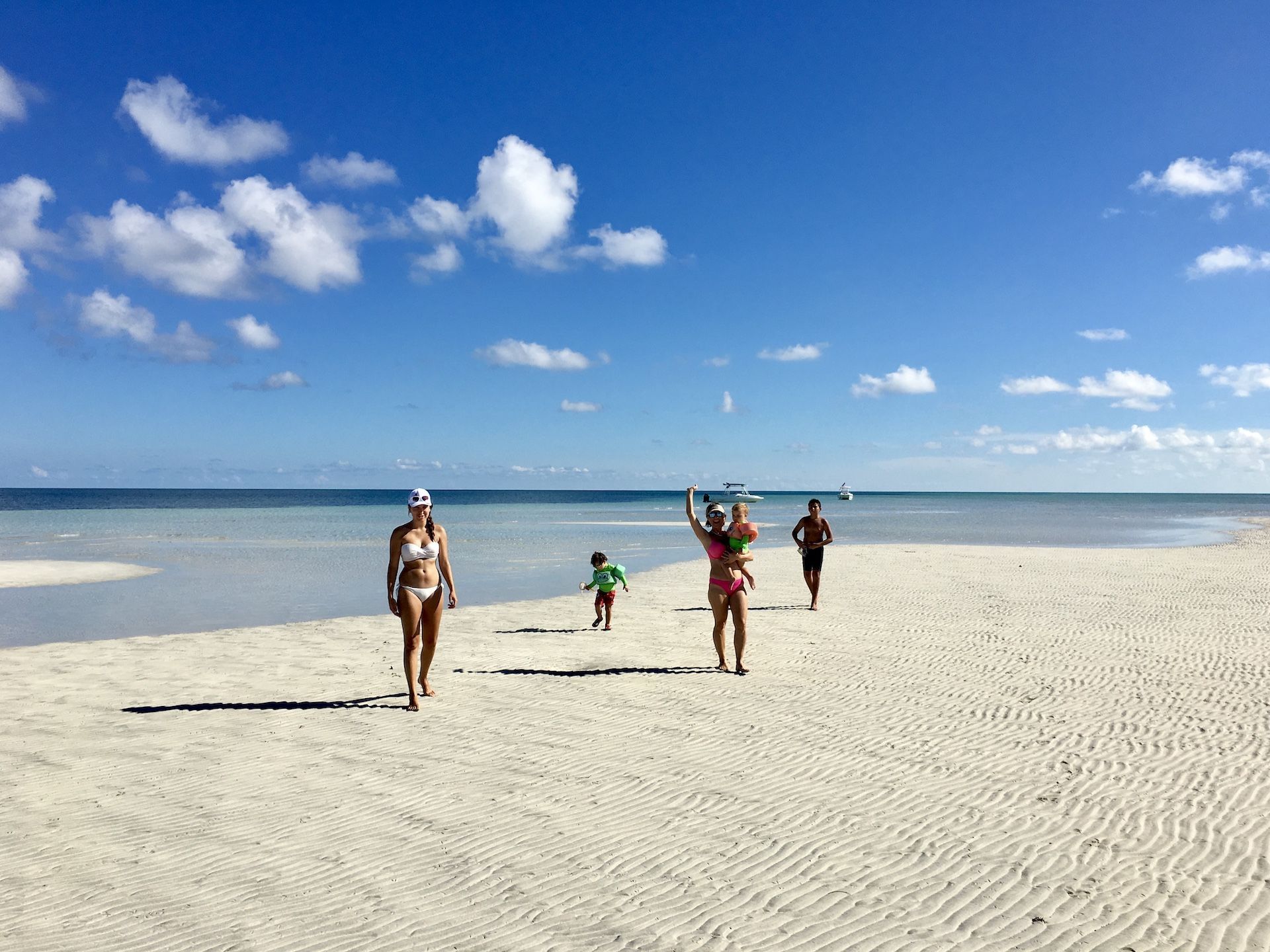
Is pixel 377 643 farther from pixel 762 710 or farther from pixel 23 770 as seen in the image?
pixel 762 710

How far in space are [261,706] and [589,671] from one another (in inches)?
135

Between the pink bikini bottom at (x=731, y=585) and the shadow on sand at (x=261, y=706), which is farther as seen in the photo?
the pink bikini bottom at (x=731, y=585)

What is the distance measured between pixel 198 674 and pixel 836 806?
7.34 m

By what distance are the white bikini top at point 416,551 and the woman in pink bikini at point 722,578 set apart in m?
2.71

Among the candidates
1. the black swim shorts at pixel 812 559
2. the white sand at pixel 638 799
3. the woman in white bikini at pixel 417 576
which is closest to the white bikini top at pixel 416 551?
the woman in white bikini at pixel 417 576

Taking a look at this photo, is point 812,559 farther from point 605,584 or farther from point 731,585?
point 731,585

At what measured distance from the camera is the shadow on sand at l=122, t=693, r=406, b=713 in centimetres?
759

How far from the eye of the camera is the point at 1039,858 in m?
4.46

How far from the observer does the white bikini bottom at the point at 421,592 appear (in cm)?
728

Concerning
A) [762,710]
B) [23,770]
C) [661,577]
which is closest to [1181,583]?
[661,577]

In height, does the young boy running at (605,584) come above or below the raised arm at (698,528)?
below

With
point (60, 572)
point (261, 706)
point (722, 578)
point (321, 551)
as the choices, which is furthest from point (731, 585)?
point (321, 551)

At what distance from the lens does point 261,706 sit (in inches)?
304

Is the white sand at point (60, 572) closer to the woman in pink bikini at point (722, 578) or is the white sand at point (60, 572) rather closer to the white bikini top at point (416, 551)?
the white bikini top at point (416, 551)
